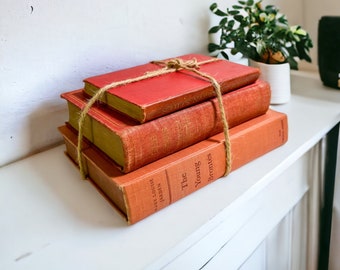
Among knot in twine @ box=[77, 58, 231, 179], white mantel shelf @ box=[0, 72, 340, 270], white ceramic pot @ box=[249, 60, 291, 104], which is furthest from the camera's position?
white ceramic pot @ box=[249, 60, 291, 104]

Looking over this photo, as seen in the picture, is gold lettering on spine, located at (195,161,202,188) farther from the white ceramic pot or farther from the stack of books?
the white ceramic pot

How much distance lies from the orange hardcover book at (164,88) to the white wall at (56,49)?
4.1 inches

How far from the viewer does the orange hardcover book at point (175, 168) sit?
1.45ft

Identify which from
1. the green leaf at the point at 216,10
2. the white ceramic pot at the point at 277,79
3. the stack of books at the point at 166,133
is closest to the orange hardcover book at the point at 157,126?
the stack of books at the point at 166,133

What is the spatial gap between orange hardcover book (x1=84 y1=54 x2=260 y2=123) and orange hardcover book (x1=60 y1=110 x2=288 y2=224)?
0.07 m

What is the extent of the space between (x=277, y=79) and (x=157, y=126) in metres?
0.41

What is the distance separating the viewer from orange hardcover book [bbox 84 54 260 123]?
459mm

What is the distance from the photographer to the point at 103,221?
458mm

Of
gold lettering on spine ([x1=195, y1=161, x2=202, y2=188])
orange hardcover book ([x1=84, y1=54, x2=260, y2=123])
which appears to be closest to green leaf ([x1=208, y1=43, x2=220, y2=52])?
orange hardcover book ([x1=84, y1=54, x2=260, y2=123])

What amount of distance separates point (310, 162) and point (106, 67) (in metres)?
0.49

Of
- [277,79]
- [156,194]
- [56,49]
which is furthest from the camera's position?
[277,79]

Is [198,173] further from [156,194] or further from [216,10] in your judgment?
[216,10]

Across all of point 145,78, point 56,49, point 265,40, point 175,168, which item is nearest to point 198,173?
point 175,168

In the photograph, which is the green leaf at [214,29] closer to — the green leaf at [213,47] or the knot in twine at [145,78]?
the green leaf at [213,47]
